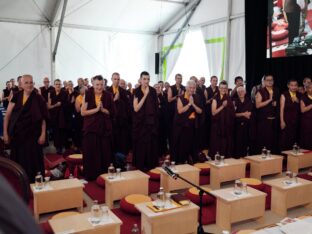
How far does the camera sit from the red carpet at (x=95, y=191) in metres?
4.25

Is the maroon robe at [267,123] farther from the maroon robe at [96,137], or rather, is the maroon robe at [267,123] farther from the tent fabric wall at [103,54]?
the tent fabric wall at [103,54]

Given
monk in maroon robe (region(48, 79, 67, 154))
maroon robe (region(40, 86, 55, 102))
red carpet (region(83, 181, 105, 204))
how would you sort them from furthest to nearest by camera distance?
maroon robe (region(40, 86, 55, 102)) → monk in maroon robe (region(48, 79, 67, 154)) → red carpet (region(83, 181, 105, 204))

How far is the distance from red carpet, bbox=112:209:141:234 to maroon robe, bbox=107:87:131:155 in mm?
2486

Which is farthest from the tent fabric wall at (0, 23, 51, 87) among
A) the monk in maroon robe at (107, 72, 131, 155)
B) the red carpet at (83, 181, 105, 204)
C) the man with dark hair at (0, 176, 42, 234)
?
the man with dark hair at (0, 176, 42, 234)

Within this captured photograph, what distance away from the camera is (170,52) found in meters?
12.9

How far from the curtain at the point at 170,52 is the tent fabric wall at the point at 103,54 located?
531 millimetres

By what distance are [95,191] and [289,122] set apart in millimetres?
3859

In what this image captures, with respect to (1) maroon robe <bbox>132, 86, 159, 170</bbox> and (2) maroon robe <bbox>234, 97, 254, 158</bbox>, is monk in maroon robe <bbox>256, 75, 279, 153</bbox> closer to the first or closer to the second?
(2) maroon robe <bbox>234, 97, 254, 158</bbox>

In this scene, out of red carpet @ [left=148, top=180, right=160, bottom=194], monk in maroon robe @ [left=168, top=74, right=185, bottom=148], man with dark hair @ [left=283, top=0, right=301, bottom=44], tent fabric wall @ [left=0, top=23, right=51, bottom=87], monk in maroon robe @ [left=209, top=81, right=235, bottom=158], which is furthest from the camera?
tent fabric wall @ [left=0, top=23, right=51, bottom=87]

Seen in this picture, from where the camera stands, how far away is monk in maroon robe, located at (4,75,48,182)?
4.30 meters

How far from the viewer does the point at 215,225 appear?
357 centimetres

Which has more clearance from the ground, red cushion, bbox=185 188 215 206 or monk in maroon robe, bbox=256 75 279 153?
monk in maroon robe, bbox=256 75 279 153

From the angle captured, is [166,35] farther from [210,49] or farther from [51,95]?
[51,95]

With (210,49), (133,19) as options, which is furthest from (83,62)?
(210,49)
